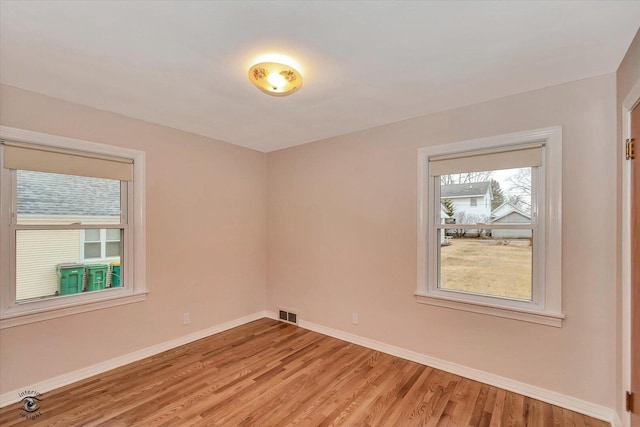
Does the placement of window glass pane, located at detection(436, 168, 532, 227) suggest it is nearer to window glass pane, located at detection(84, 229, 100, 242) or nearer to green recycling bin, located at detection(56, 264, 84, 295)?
window glass pane, located at detection(84, 229, 100, 242)

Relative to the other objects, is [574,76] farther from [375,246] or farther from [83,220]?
[83,220]

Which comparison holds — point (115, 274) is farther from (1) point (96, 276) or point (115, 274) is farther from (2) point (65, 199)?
(2) point (65, 199)

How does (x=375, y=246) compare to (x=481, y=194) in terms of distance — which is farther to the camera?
(x=375, y=246)

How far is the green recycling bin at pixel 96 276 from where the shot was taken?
2.75 metres

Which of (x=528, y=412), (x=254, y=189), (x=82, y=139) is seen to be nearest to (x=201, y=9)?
(x=82, y=139)

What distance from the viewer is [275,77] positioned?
6.51ft

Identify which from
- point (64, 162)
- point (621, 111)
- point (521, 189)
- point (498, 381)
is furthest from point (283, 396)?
point (621, 111)

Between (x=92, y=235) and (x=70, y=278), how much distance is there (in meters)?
0.41

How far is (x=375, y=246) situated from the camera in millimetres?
3219

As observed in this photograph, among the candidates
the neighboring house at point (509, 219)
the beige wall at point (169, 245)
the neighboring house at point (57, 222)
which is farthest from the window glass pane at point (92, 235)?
the neighboring house at point (509, 219)

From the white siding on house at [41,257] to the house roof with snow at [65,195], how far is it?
0.19m

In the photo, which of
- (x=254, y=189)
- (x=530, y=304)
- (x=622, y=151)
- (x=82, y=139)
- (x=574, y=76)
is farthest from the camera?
(x=254, y=189)

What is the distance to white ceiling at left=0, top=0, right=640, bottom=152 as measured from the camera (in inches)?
58.5

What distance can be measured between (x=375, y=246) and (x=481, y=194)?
1.15 meters
